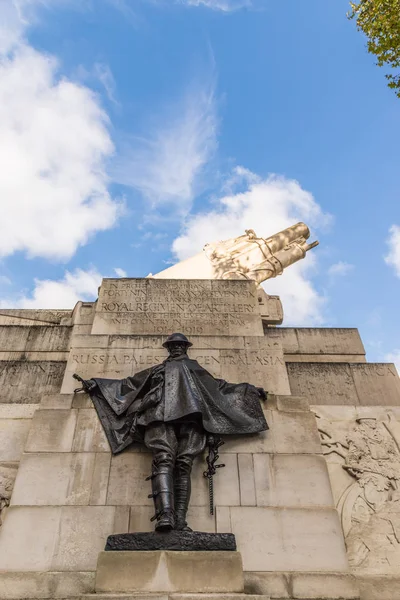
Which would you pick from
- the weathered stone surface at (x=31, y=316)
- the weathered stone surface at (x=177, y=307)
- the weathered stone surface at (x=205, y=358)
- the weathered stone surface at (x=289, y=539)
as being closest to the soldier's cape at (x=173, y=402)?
the weathered stone surface at (x=205, y=358)

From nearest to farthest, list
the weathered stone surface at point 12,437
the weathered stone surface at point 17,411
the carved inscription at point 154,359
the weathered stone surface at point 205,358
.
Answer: the weathered stone surface at point 12,437 → the weathered stone surface at point 17,411 → the weathered stone surface at point 205,358 → the carved inscription at point 154,359

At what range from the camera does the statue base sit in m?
5.88

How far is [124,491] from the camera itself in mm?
7410

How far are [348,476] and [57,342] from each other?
6.93m

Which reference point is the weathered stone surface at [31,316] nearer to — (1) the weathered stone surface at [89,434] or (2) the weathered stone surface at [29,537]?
(1) the weathered stone surface at [89,434]

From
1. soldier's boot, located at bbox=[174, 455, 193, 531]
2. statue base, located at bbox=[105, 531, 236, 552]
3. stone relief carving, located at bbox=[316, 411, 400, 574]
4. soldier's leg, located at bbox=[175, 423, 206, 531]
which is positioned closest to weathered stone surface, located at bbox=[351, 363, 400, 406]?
stone relief carving, located at bbox=[316, 411, 400, 574]

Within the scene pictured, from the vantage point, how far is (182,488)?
22.4 ft

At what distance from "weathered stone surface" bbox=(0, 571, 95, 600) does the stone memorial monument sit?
0.02 metres

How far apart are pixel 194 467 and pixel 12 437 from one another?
3515 mm

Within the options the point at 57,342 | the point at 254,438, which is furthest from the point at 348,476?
the point at 57,342

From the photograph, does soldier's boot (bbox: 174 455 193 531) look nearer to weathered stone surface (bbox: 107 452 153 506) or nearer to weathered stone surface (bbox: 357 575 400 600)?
weathered stone surface (bbox: 107 452 153 506)

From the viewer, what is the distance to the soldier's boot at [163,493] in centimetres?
612

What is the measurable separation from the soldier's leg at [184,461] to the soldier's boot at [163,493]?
179mm

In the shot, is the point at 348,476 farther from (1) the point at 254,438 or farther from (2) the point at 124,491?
(2) the point at 124,491
